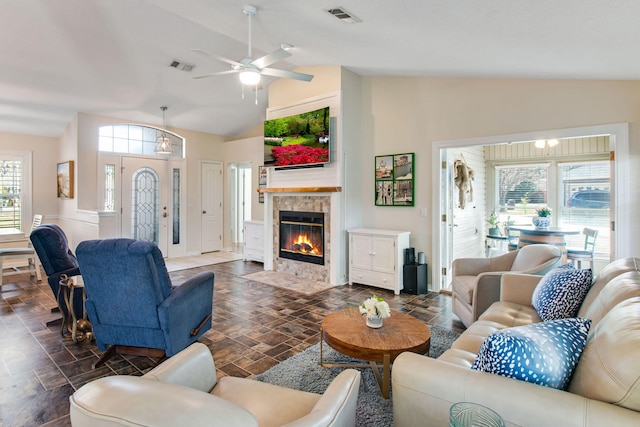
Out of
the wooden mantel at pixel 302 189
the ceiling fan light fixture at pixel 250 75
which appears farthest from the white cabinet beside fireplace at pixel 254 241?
the ceiling fan light fixture at pixel 250 75

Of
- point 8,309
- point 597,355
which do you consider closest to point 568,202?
point 597,355

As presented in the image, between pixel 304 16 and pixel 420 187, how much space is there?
2775 mm

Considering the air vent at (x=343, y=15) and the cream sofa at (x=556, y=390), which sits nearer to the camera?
the cream sofa at (x=556, y=390)

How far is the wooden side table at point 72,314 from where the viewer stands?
3.10m

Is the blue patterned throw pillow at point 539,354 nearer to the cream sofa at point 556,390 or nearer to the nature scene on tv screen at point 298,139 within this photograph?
the cream sofa at point 556,390

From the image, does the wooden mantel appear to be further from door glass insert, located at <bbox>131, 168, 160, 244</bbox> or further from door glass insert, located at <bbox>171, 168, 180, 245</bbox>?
door glass insert, located at <bbox>131, 168, 160, 244</bbox>

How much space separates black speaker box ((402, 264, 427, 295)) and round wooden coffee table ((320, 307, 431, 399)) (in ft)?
6.79

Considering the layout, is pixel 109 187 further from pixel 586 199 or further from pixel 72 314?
pixel 586 199

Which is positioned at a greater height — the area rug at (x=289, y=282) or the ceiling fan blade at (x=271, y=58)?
the ceiling fan blade at (x=271, y=58)

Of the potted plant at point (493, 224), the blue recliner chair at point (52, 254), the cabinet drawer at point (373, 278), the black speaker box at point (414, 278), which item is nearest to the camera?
the blue recliner chair at point (52, 254)

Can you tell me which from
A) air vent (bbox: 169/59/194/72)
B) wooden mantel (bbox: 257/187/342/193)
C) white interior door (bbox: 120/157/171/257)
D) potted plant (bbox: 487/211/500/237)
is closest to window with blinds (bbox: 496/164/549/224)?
potted plant (bbox: 487/211/500/237)

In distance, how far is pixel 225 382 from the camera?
1640mm

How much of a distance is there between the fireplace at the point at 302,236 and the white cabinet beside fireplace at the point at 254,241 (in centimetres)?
88

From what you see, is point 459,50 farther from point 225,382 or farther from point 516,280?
point 225,382
